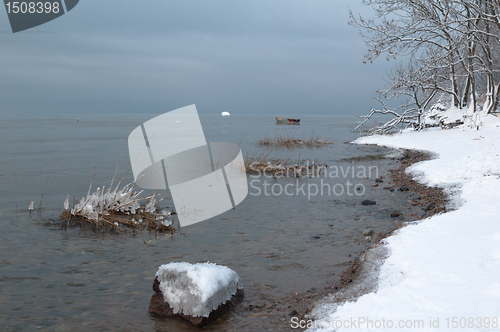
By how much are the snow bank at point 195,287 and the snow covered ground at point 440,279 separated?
1.18 metres

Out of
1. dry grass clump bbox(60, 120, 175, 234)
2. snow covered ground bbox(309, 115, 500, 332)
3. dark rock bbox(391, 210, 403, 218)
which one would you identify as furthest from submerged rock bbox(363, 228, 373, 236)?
dry grass clump bbox(60, 120, 175, 234)

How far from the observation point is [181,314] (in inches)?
160

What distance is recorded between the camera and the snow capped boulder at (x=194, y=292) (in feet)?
13.0

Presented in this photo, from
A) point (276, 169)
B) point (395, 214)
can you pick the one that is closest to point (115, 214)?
point (395, 214)

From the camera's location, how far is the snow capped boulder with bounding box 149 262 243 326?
396 cm

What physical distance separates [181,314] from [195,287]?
375 millimetres

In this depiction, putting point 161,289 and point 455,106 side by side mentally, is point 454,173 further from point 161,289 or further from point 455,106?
point 455,106

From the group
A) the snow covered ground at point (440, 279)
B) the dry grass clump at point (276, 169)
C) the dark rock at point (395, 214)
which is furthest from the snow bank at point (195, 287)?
the dry grass clump at point (276, 169)

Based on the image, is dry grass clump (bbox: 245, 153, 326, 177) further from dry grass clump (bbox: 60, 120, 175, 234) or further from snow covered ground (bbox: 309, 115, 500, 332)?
snow covered ground (bbox: 309, 115, 500, 332)

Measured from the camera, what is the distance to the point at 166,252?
6258 mm

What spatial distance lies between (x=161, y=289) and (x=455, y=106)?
89.7ft

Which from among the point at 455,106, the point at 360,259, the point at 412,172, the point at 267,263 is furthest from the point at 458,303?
the point at 455,106

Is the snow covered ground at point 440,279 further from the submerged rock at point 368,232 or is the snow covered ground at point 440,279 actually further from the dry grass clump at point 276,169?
the dry grass clump at point 276,169

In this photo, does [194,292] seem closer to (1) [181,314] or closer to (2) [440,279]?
(1) [181,314]
